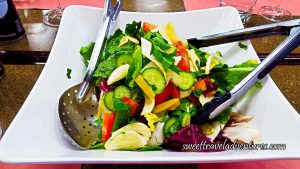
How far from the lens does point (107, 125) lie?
59 centimetres

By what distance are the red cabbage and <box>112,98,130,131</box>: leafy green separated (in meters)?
0.09

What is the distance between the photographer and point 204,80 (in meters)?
0.66

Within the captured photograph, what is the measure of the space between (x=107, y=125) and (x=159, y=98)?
4.6 inches

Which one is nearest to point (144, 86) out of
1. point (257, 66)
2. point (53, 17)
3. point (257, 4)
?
point (257, 66)

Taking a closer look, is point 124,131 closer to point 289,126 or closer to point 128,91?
point 128,91

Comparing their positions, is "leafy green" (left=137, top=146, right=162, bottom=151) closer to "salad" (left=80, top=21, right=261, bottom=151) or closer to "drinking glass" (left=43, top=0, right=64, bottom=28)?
"salad" (left=80, top=21, right=261, bottom=151)

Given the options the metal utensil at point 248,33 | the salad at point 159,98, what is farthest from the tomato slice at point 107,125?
the metal utensil at point 248,33

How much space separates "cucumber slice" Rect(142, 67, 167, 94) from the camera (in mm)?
578

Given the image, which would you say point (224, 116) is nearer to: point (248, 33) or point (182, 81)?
point (182, 81)

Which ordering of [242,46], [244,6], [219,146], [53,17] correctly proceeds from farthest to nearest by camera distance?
[244,6]
[53,17]
[242,46]
[219,146]

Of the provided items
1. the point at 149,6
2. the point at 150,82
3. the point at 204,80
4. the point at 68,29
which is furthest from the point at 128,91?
the point at 149,6

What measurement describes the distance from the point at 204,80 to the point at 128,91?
175 millimetres

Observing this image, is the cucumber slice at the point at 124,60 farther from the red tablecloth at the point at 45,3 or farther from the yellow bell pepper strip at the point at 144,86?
the red tablecloth at the point at 45,3

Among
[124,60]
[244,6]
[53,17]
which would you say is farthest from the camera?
[244,6]
